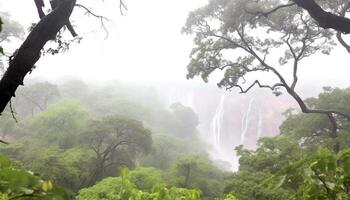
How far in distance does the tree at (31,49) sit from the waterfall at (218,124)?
64.6m

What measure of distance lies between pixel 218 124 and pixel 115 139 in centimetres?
4869

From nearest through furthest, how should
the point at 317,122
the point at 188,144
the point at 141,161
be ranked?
the point at 317,122, the point at 141,161, the point at 188,144

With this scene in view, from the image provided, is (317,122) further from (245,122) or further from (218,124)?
(218,124)

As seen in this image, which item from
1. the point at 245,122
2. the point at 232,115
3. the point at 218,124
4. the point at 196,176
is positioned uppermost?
the point at 232,115

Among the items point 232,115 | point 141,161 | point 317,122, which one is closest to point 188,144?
point 141,161

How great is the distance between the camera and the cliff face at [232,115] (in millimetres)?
66938

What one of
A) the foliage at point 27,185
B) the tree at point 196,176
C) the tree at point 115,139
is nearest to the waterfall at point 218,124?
the tree at point 196,176

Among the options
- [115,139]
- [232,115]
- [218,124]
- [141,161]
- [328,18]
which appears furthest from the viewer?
[232,115]

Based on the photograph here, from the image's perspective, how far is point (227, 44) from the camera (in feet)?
45.9

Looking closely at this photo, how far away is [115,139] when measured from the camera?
972 inches

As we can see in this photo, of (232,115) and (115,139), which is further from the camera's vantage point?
(232,115)

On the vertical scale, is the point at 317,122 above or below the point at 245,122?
below

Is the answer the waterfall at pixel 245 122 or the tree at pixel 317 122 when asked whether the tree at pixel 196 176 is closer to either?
the tree at pixel 317 122

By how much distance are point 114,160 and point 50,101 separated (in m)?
22.0
